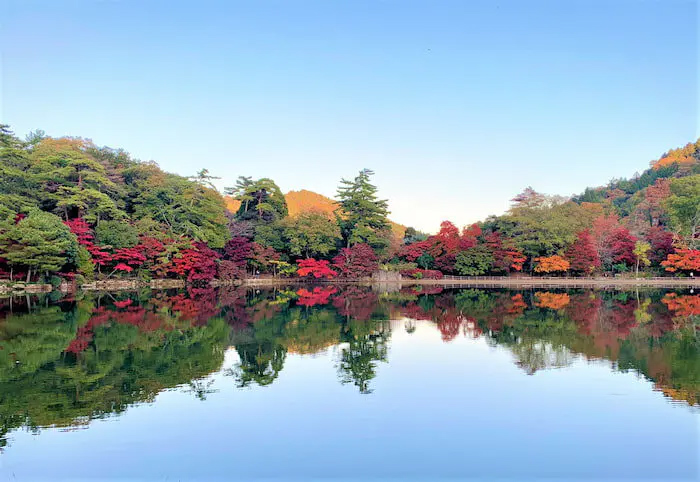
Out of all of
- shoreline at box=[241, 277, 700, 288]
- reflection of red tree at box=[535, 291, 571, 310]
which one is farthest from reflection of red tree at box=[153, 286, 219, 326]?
reflection of red tree at box=[535, 291, 571, 310]

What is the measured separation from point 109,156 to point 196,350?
2789 centimetres

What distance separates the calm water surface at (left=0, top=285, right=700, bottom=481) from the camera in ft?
19.4

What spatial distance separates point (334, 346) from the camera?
483 inches

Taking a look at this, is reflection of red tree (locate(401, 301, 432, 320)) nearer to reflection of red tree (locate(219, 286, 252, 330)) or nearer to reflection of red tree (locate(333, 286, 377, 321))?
reflection of red tree (locate(333, 286, 377, 321))

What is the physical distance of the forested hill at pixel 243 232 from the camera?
27.4 metres

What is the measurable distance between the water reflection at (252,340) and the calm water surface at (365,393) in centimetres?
6

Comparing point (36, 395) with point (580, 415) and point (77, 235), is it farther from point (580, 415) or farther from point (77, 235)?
point (77, 235)

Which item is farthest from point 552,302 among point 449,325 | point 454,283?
point 454,283

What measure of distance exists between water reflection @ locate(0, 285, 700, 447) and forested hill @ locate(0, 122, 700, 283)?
7.24m

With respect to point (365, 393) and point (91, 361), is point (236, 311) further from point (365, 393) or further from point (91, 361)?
point (365, 393)

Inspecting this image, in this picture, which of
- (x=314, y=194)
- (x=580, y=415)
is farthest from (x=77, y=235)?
(x=314, y=194)

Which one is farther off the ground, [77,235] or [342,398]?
[77,235]

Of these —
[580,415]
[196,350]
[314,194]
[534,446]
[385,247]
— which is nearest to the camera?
[534,446]

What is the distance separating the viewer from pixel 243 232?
38.3 metres
